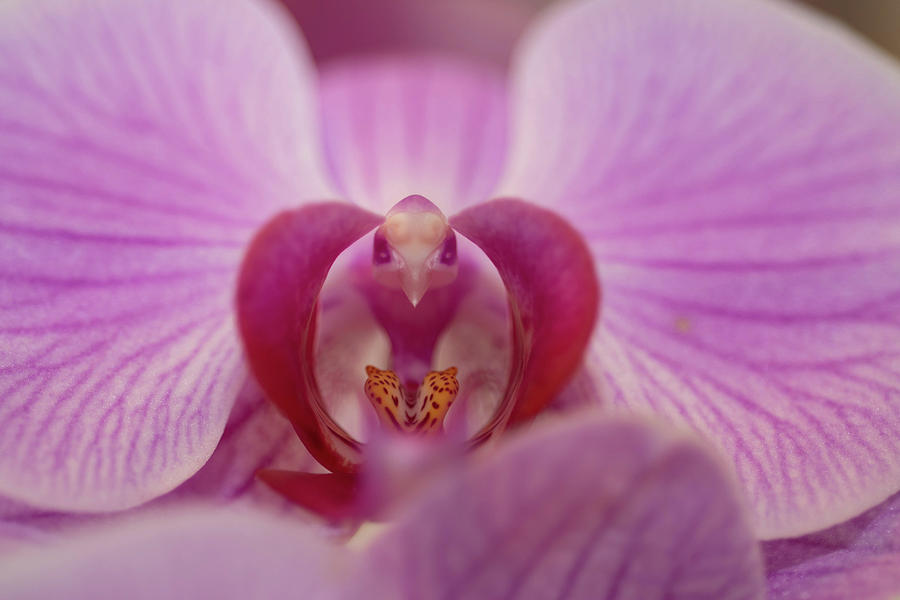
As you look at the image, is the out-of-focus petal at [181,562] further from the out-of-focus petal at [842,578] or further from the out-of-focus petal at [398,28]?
the out-of-focus petal at [398,28]

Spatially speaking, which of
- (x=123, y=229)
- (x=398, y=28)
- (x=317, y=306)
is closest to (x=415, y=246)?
(x=317, y=306)

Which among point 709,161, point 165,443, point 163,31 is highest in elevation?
point 163,31

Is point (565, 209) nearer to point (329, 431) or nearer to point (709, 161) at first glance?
point (709, 161)

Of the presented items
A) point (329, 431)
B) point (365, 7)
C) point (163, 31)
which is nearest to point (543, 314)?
point (329, 431)

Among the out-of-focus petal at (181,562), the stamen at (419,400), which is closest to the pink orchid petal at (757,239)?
the stamen at (419,400)

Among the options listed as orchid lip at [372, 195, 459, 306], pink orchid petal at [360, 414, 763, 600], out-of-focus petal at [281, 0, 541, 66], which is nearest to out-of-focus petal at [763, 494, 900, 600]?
pink orchid petal at [360, 414, 763, 600]

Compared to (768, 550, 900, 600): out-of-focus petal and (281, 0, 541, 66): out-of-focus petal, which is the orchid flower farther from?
(281, 0, 541, 66): out-of-focus petal
